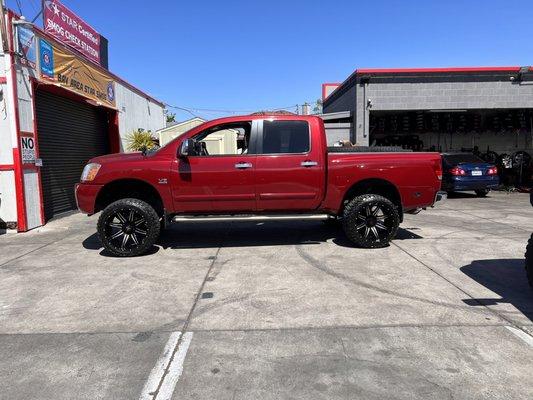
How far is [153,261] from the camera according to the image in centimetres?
626

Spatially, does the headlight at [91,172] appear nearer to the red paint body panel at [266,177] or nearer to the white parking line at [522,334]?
the red paint body panel at [266,177]

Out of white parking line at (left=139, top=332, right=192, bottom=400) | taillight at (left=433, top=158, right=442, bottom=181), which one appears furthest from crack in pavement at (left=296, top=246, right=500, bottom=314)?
taillight at (left=433, top=158, right=442, bottom=181)

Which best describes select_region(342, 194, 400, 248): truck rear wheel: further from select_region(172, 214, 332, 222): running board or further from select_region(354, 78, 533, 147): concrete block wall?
select_region(354, 78, 533, 147): concrete block wall

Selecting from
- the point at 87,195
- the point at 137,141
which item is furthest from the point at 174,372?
the point at 137,141

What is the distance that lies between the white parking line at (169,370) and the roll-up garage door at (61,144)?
26.0 ft

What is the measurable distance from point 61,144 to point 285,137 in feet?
23.6

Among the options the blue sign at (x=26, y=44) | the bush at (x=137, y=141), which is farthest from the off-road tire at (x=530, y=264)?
the bush at (x=137, y=141)

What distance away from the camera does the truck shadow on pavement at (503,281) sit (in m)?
4.41

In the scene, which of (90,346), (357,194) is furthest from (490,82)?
(90,346)

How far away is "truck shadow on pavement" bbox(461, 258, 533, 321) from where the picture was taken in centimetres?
441

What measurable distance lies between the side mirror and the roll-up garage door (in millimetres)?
5325

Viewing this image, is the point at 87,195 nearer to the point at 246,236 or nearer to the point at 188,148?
the point at 188,148

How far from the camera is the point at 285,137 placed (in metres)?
6.73

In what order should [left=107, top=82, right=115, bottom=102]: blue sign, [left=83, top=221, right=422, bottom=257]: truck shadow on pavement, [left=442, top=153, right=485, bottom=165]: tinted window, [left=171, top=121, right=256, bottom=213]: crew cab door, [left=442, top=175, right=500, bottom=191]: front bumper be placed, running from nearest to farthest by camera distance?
1. [left=171, top=121, right=256, bottom=213]: crew cab door
2. [left=83, top=221, right=422, bottom=257]: truck shadow on pavement
3. [left=442, top=175, right=500, bottom=191]: front bumper
4. [left=107, top=82, right=115, bottom=102]: blue sign
5. [left=442, top=153, right=485, bottom=165]: tinted window
